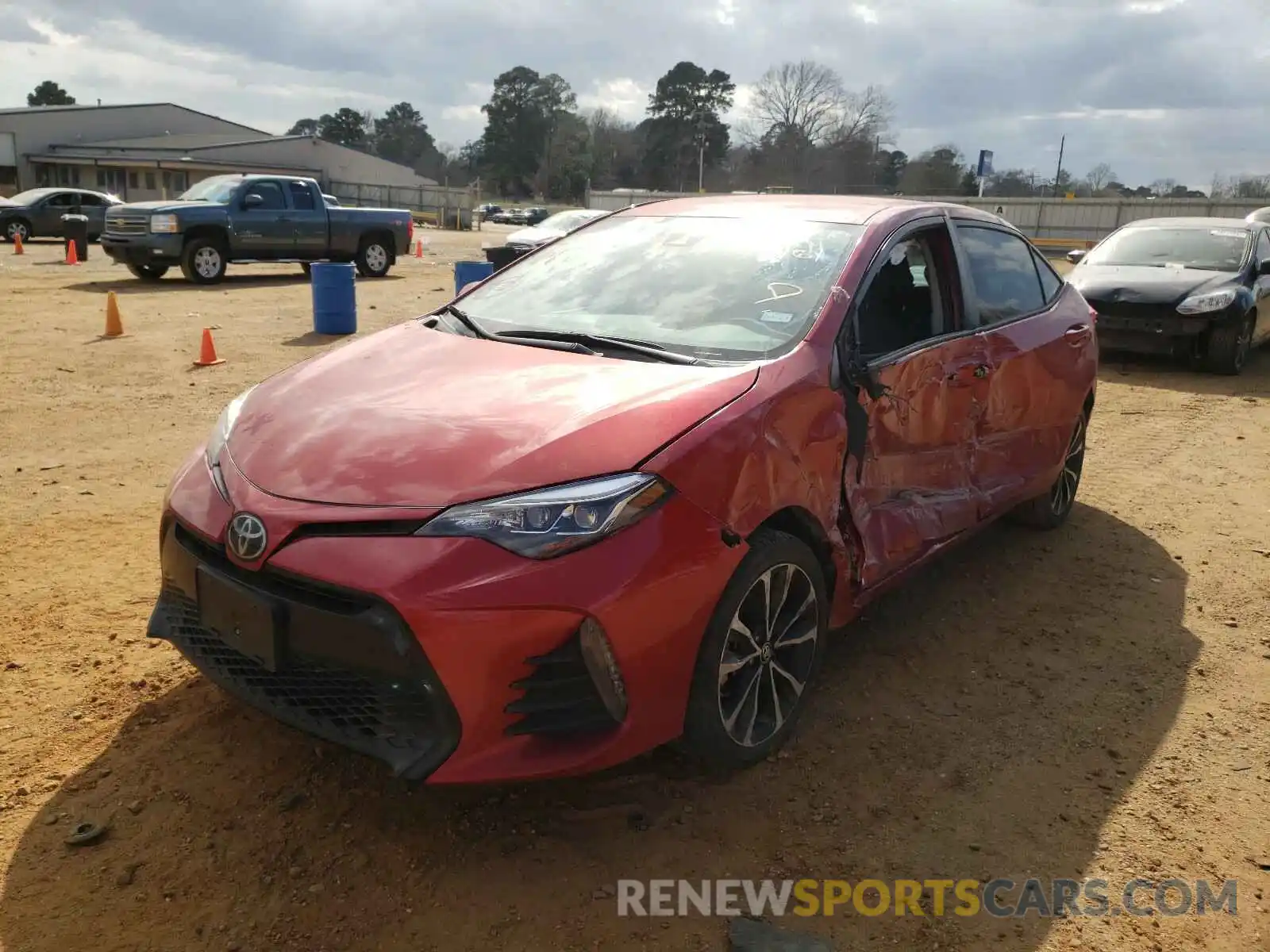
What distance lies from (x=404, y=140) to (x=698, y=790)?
4690 inches

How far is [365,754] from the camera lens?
230cm

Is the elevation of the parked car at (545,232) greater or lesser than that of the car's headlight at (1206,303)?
greater

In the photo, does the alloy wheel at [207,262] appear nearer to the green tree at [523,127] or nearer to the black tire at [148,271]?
the black tire at [148,271]

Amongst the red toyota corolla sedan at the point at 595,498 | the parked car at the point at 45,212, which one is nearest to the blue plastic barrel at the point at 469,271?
the red toyota corolla sedan at the point at 595,498

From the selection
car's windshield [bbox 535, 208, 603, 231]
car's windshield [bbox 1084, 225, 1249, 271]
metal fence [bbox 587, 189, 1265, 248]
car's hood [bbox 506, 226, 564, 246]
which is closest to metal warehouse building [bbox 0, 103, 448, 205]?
metal fence [bbox 587, 189, 1265, 248]

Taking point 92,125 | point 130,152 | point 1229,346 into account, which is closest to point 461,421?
point 1229,346

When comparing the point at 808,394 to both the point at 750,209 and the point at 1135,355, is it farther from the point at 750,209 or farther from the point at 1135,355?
the point at 1135,355

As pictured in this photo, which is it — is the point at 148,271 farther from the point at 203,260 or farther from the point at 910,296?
the point at 910,296

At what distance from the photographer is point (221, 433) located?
294cm

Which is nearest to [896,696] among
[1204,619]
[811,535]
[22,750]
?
[811,535]

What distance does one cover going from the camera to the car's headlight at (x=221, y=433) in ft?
9.33

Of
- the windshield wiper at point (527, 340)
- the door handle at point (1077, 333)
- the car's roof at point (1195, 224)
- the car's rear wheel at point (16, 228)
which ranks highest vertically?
the car's roof at point (1195, 224)

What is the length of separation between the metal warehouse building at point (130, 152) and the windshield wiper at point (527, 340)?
184 ft

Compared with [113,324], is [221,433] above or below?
above
